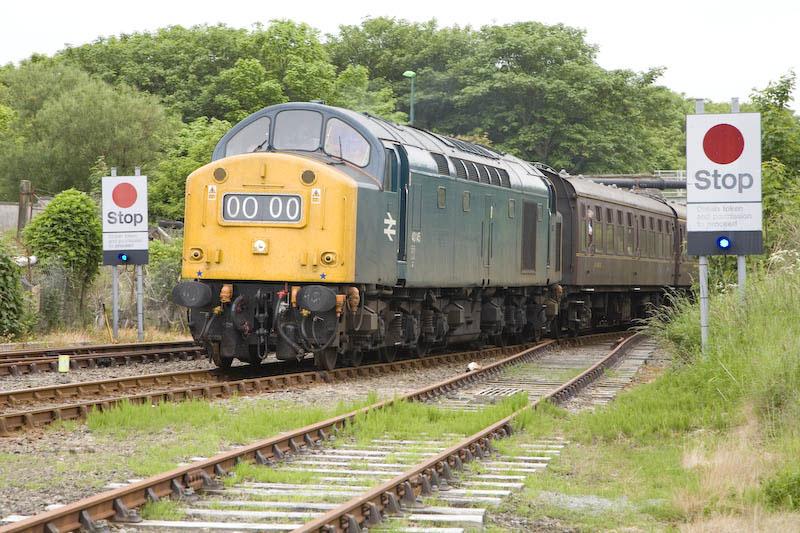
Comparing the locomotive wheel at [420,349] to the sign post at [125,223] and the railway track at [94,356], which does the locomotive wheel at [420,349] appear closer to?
the railway track at [94,356]

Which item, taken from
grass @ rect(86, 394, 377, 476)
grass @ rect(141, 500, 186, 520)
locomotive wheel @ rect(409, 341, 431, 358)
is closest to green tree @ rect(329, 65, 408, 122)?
locomotive wheel @ rect(409, 341, 431, 358)

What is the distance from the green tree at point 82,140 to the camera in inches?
1925

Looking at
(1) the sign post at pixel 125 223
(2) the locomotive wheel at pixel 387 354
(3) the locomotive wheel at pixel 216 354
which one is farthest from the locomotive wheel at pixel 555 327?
(3) the locomotive wheel at pixel 216 354

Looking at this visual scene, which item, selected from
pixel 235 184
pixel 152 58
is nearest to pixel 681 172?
pixel 152 58

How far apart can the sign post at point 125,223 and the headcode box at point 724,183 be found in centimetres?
1136

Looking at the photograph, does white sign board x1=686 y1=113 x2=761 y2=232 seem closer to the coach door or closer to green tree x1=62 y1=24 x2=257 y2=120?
the coach door

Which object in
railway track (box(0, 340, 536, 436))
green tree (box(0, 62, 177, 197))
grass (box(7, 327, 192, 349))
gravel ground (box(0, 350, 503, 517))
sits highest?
Result: green tree (box(0, 62, 177, 197))

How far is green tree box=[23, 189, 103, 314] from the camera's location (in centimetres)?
2366

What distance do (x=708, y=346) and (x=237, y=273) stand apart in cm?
609

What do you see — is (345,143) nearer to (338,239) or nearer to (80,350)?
(338,239)

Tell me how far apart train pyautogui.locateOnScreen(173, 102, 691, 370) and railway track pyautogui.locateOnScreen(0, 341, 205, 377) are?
212cm

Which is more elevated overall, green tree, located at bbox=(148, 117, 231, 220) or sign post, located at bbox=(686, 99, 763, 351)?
green tree, located at bbox=(148, 117, 231, 220)

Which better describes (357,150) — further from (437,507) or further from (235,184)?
(437,507)

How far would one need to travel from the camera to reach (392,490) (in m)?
7.56
